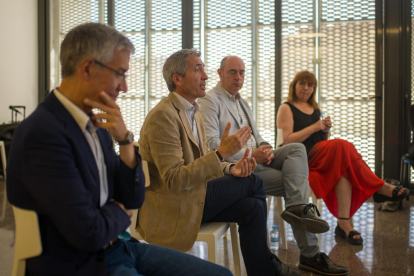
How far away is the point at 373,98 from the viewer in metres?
4.96

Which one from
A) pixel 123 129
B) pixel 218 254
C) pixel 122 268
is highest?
pixel 123 129

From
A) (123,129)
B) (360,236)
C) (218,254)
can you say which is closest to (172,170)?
(123,129)

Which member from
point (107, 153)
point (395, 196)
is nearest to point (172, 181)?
point (107, 153)

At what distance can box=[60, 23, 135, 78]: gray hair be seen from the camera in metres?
1.10

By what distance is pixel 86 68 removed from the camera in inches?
43.4

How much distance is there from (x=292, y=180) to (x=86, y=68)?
5.61ft

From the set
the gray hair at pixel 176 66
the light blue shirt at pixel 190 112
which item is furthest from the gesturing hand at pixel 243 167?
the gray hair at pixel 176 66

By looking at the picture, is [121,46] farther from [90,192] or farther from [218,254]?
[218,254]

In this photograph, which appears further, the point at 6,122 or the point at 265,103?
the point at 6,122

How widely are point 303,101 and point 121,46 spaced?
2.64 meters

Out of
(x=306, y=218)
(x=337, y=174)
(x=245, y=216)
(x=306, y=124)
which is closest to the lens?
(x=245, y=216)

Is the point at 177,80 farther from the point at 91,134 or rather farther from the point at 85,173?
the point at 85,173

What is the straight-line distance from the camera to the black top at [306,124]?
11.1 ft

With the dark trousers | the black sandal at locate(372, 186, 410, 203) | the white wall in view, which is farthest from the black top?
the white wall
